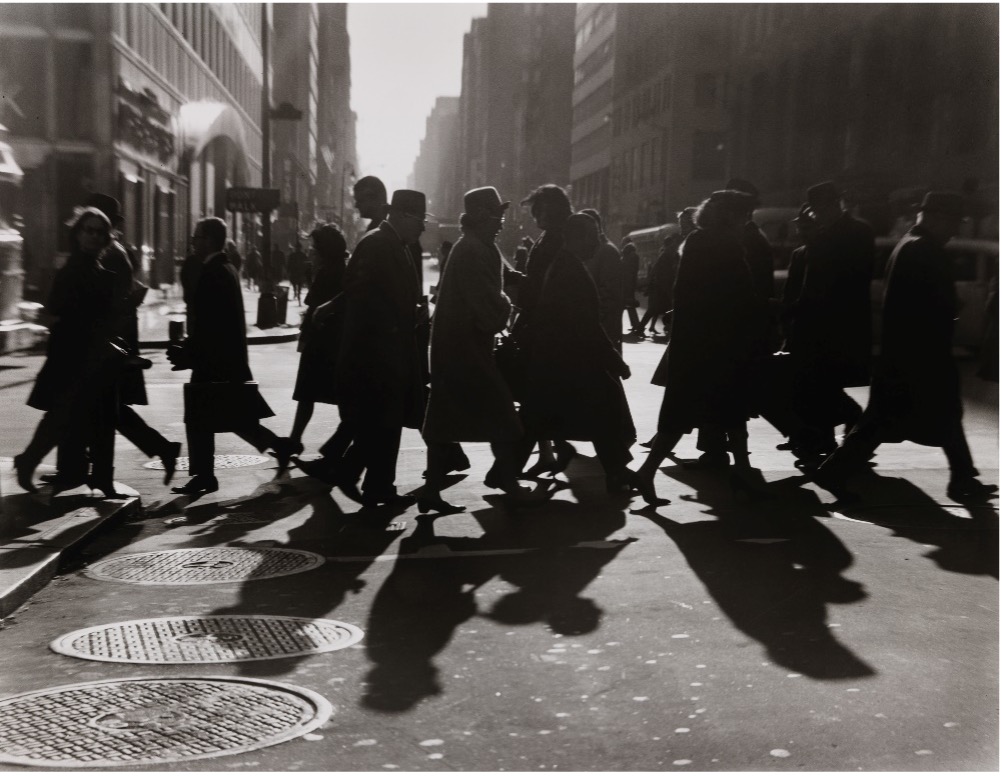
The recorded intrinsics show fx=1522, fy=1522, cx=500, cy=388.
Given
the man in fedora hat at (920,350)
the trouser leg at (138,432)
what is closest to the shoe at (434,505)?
the trouser leg at (138,432)

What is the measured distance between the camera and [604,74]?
113438 mm

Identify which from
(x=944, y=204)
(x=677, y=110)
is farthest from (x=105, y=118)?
(x=677, y=110)

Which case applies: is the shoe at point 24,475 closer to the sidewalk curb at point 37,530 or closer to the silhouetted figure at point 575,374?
the sidewalk curb at point 37,530

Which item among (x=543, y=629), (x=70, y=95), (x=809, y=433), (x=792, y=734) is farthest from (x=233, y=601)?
(x=70, y=95)

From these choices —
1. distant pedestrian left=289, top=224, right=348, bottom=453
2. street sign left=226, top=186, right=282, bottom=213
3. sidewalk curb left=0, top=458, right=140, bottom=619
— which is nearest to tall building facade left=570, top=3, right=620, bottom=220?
street sign left=226, top=186, right=282, bottom=213

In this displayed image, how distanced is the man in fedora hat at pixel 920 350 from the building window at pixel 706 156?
70222mm

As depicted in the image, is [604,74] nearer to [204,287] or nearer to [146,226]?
[146,226]

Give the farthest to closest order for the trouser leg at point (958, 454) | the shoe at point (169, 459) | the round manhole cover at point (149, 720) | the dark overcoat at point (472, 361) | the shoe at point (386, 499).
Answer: the shoe at point (169, 459)
the trouser leg at point (958, 454)
the shoe at point (386, 499)
the dark overcoat at point (472, 361)
the round manhole cover at point (149, 720)

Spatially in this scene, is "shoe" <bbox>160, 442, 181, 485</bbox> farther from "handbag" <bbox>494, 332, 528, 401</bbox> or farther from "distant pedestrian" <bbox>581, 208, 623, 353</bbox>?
"distant pedestrian" <bbox>581, 208, 623, 353</bbox>

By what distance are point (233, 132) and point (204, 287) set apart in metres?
51.8

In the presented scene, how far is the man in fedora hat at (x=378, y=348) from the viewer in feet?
28.1

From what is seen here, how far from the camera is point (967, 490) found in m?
8.96

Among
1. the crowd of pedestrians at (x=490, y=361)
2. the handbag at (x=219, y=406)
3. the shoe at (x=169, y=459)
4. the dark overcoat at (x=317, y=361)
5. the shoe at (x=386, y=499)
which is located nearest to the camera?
the crowd of pedestrians at (x=490, y=361)

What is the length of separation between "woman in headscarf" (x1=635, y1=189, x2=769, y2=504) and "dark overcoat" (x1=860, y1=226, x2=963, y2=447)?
758 mm
